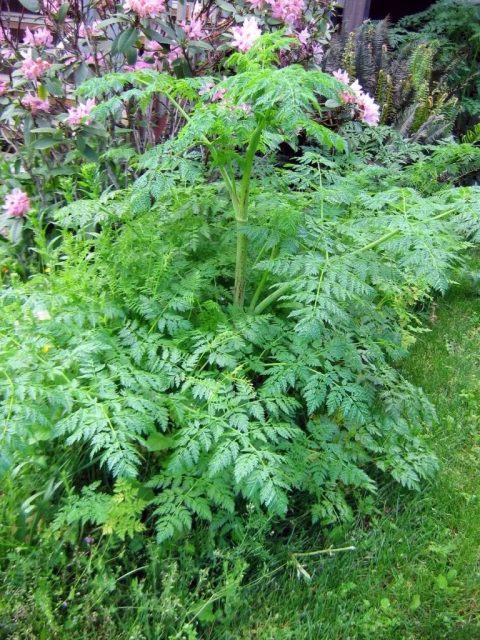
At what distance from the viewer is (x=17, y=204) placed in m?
3.14

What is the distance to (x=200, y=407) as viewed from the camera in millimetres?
1849

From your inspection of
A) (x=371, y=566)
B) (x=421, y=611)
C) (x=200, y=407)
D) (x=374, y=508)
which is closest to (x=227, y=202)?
(x=200, y=407)

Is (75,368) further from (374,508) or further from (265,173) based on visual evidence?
(265,173)

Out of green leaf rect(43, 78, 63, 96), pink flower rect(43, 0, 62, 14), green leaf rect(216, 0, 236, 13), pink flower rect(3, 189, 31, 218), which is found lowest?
pink flower rect(3, 189, 31, 218)

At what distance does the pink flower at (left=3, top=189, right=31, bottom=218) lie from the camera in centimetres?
314

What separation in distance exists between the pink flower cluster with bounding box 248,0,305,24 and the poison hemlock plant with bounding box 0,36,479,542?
3.42ft

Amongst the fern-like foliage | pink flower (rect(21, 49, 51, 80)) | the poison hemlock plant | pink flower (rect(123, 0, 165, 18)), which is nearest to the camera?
the poison hemlock plant

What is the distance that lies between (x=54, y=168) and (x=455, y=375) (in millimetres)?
2354

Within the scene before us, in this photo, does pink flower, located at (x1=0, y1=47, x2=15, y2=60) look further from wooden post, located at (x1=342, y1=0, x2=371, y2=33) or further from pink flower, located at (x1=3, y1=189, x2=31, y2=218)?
wooden post, located at (x1=342, y1=0, x2=371, y2=33)

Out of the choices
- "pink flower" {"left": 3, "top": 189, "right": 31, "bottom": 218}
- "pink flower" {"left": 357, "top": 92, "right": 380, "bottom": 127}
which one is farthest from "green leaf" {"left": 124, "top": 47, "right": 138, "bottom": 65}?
"pink flower" {"left": 357, "top": 92, "right": 380, "bottom": 127}

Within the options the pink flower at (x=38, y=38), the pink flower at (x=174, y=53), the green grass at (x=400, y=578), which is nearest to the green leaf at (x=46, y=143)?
the pink flower at (x=38, y=38)

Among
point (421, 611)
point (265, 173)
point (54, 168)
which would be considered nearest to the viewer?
point (421, 611)

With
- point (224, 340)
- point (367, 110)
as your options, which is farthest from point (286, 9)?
point (224, 340)

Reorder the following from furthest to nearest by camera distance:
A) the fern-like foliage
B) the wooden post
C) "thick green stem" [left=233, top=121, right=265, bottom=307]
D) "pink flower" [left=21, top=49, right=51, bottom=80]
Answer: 1. the wooden post
2. the fern-like foliage
3. "pink flower" [left=21, top=49, right=51, bottom=80]
4. "thick green stem" [left=233, top=121, right=265, bottom=307]
